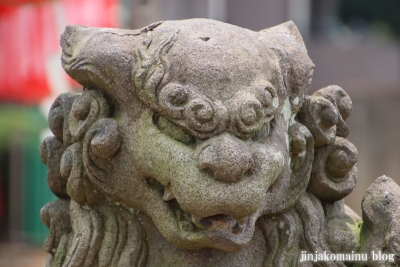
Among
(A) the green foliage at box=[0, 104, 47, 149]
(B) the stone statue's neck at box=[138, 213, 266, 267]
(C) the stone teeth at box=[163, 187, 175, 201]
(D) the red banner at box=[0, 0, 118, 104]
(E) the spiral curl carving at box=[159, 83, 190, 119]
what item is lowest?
(A) the green foliage at box=[0, 104, 47, 149]

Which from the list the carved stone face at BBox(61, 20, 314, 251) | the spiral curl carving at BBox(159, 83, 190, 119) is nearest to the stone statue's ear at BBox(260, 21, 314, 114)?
the carved stone face at BBox(61, 20, 314, 251)

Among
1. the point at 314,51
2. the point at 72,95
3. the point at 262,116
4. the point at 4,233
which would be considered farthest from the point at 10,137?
the point at 262,116

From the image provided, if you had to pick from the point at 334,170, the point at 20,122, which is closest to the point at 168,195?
the point at 334,170

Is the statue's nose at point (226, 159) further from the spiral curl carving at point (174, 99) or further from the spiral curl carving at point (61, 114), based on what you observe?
the spiral curl carving at point (61, 114)

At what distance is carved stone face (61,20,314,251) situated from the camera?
1.86m

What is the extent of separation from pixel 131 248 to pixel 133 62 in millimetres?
538

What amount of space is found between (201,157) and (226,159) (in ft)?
0.22

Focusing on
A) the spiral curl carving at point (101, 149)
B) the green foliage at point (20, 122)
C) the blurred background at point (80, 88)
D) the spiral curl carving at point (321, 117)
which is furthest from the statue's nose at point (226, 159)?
the green foliage at point (20, 122)

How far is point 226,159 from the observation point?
1.83 m

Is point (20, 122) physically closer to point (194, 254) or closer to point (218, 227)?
point (194, 254)

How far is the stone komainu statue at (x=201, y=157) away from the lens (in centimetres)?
189

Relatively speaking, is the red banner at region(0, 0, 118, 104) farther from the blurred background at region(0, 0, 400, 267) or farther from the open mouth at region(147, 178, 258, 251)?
the open mouth at region(147, 178, 258, 251)

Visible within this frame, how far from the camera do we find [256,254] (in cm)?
215

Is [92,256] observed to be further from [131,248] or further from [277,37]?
[277,37]
